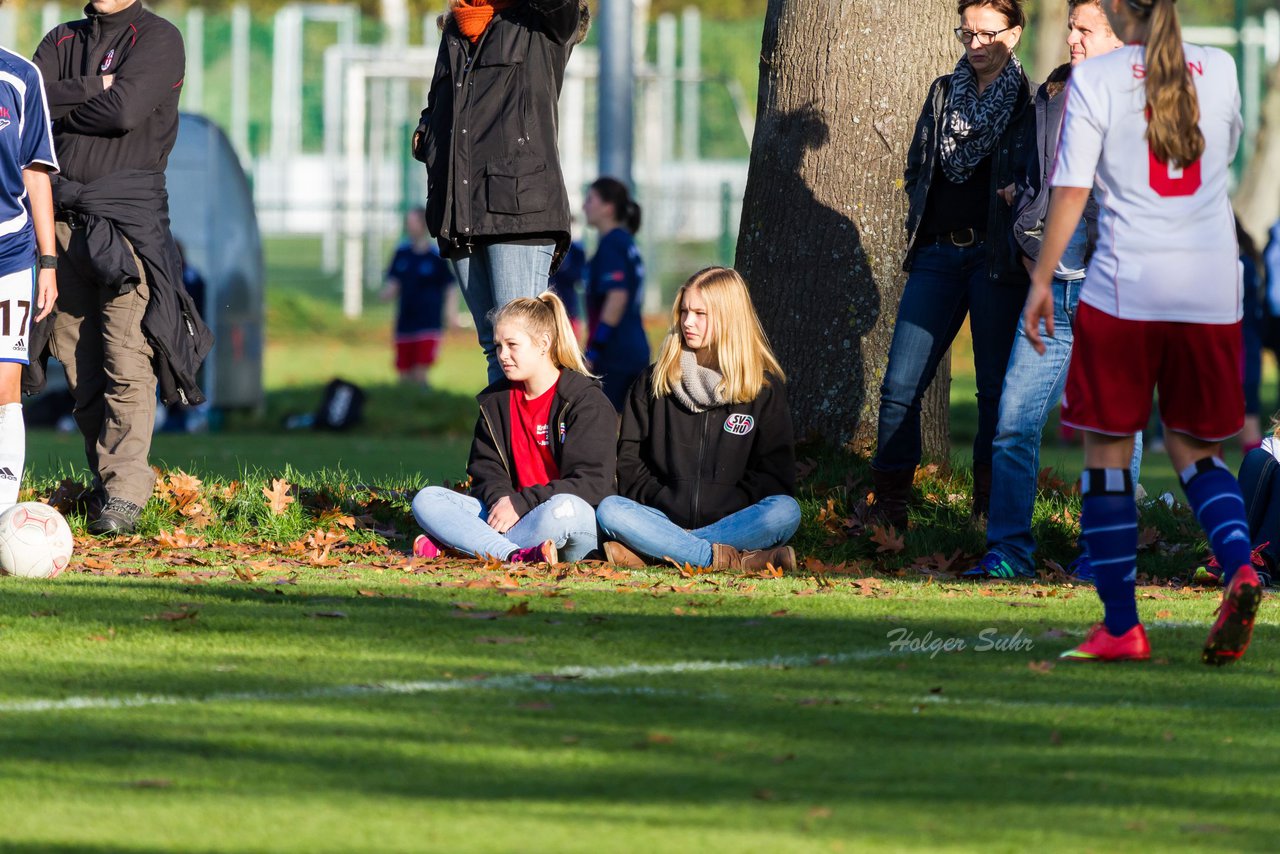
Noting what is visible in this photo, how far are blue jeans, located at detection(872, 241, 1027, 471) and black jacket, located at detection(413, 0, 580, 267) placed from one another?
1.49 metres

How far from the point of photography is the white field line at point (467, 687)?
4355 mm

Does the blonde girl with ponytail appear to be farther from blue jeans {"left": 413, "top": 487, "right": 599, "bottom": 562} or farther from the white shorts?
the white shorts

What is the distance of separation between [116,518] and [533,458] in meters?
1.78

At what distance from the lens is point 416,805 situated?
3543mm

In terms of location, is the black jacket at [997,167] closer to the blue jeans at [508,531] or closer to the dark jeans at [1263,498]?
the dark jeans at [1263,498]

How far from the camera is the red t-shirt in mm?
7332

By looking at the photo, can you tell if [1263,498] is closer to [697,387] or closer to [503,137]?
[697,387]

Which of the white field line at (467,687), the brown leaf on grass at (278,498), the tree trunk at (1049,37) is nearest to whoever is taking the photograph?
the white field line at (467,687)

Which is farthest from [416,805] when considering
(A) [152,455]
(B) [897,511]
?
(A) [152,455]

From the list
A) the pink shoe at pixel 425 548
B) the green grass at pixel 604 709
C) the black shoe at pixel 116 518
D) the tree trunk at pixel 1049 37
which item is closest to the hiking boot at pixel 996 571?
the green grass at pixel 604 709

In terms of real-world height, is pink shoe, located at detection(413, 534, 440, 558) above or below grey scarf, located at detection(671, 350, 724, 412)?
below

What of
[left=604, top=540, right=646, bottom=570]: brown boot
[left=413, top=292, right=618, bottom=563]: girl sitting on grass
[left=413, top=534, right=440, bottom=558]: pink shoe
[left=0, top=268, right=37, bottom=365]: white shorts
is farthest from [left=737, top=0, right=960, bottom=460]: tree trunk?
[left=0, top=268, right=37, bottom=365]: white shorts

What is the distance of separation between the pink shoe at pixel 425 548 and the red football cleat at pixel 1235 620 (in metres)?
3.25

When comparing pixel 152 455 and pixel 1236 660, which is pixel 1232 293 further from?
pixel 152 455
